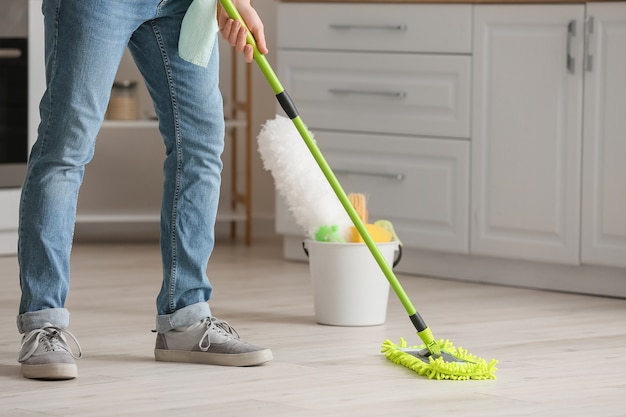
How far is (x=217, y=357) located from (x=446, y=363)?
398 millimetres

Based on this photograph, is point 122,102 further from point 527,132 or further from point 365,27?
point 527,132

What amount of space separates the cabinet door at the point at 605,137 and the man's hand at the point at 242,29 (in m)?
1.12

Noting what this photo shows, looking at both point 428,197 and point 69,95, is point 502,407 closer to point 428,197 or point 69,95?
point 69,95

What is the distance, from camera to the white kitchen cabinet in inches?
126

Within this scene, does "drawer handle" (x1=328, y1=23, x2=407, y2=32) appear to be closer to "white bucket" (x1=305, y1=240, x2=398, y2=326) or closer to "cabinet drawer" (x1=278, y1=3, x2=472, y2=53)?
"cabinet drawer" (x1=278, y1=3, x2=472, y2=53)

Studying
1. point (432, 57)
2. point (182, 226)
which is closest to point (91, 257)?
point (432, 57)

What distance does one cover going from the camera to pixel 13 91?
11.7 feet

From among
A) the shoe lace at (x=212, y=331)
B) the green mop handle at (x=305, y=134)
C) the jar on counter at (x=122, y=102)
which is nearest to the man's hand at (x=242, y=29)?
the green mop handle at (x=305, y=134)

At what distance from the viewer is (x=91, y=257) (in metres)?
3.61

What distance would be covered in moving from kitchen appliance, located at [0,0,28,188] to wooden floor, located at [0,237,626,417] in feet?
1.20

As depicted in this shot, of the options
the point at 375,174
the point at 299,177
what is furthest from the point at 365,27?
the point at 299,177

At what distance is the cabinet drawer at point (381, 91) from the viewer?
125 inches

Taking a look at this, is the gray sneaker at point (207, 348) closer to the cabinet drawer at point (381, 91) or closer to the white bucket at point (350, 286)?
the white bucket at point (350, 286)

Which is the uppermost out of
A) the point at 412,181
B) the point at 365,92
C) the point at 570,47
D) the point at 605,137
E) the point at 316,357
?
the point at 570,47
